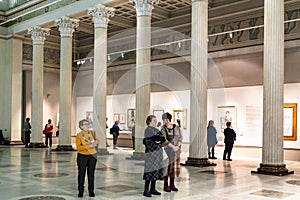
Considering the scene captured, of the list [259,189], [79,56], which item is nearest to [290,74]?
[259,189]

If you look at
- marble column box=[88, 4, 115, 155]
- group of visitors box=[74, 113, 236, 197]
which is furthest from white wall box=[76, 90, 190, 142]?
group of visitors box=[74, 113, 236, 197]

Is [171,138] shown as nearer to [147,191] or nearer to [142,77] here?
[147,191]

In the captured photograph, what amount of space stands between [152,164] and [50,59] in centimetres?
2075

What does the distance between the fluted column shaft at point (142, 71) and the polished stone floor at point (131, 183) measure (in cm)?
212

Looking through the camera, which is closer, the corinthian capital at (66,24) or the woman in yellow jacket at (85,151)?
the woman in yellow jacket at (85,151)

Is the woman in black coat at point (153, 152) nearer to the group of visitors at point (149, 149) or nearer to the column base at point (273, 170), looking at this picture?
the group of visitors at point (149, 149)

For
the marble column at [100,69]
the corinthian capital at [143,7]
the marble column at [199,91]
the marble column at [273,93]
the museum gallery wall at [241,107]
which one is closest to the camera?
the marble column at [273,93]

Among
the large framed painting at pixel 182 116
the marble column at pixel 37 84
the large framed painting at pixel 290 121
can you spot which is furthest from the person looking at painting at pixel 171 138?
the marble column at pixel 37 84

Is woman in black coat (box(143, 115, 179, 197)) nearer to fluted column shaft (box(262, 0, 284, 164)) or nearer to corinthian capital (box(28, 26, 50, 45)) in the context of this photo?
fluted column shaft (box(262, 0, 284, 164))

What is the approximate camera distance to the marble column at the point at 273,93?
11.1 meters

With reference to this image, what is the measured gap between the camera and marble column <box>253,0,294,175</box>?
11133 mm

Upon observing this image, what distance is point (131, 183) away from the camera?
950 centimetres

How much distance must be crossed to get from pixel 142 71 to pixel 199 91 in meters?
2.99

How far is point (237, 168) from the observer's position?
1278cm
